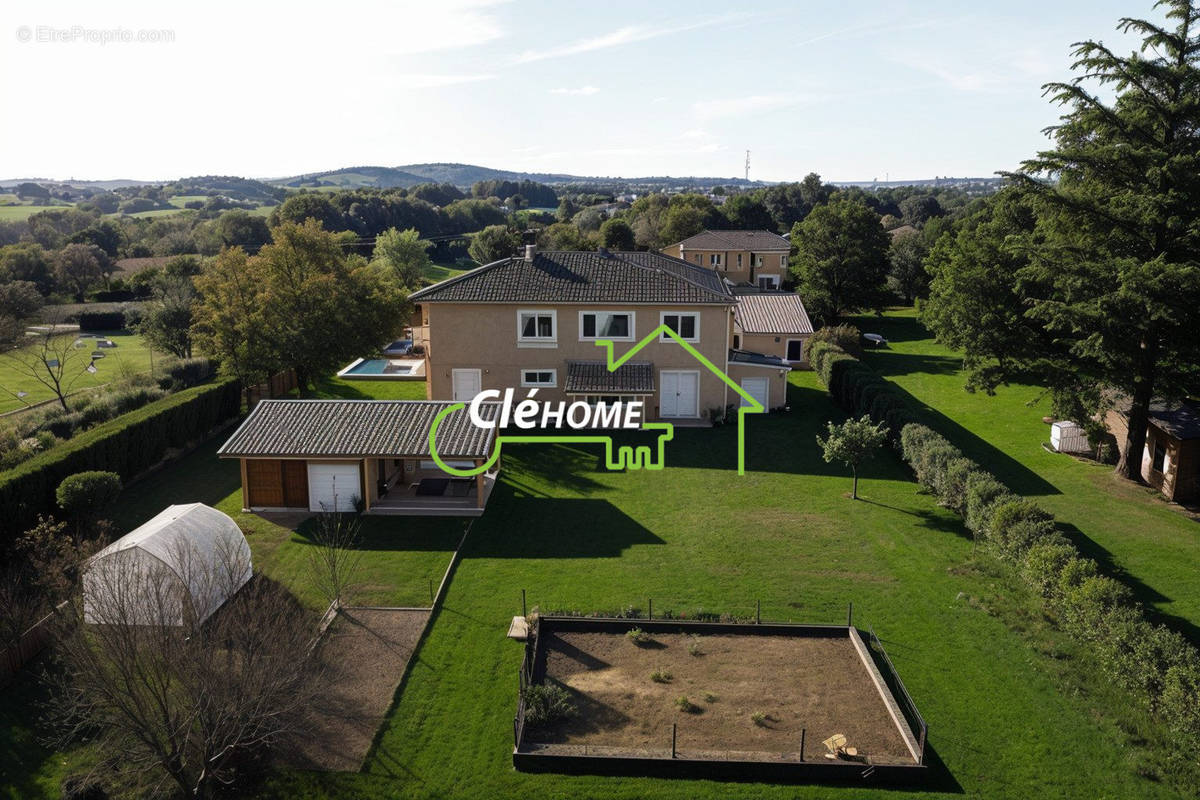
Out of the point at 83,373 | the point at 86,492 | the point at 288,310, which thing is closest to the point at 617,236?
the point at 83,373

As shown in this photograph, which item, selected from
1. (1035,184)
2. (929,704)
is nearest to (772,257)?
(1035,184)

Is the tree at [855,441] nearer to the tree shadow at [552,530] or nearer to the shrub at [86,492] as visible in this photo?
the tree shadow at [552,530]

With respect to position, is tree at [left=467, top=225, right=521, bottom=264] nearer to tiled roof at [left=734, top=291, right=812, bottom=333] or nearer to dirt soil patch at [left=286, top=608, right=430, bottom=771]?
tiled roof at [left=734, top=291, right=812, bottom=333]

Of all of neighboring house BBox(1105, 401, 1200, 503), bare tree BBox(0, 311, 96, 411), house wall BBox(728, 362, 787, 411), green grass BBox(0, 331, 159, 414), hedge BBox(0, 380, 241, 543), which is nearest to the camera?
hedge BBox(0, 380, 241, 543)

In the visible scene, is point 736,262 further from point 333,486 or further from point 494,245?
point 333,486

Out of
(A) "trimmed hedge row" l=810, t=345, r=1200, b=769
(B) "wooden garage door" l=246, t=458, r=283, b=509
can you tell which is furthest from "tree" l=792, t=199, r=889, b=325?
(B) "wooden garage door" l=246, t=458, r=283, b=509

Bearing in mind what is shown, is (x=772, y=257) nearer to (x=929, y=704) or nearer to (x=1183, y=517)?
(x=1183, y=517)
